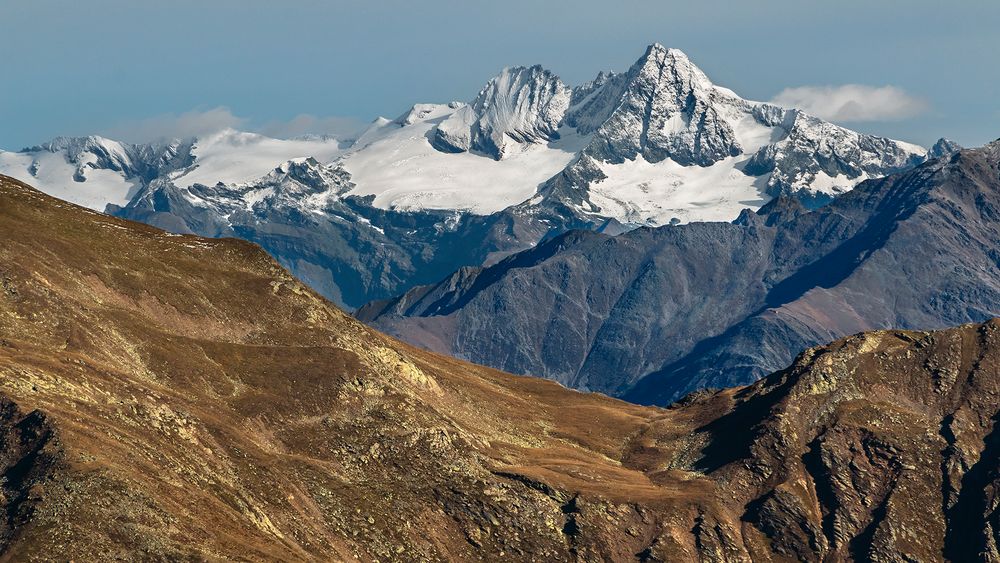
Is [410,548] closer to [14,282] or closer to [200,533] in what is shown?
[200,533]

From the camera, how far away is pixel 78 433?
152 metres

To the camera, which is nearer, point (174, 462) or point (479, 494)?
point (174, 462)

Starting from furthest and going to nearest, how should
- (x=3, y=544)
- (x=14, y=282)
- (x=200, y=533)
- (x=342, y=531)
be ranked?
(x=14, y=282), (x=342, y=531), (x=200, y=533), (x=3, y=544)

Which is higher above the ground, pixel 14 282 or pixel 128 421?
pixel 14 282

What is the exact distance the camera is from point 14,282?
635 feet

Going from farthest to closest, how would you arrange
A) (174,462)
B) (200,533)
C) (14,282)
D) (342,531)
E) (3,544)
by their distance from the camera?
(14,282) → (342,531) → (174,462) → (200,533) → (3,544)

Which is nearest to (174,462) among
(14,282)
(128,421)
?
(128,421)

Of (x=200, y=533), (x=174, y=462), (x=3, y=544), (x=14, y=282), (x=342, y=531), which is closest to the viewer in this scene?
(x=3, y=544)

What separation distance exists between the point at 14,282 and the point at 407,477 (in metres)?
52.9

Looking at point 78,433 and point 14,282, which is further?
point 14,282

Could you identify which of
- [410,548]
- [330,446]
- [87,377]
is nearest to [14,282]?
[87,377]

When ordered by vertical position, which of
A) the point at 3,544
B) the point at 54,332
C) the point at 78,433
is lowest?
the point at 3,544

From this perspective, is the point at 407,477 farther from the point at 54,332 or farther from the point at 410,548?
the point at 54,332

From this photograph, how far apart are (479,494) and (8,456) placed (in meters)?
66.9
